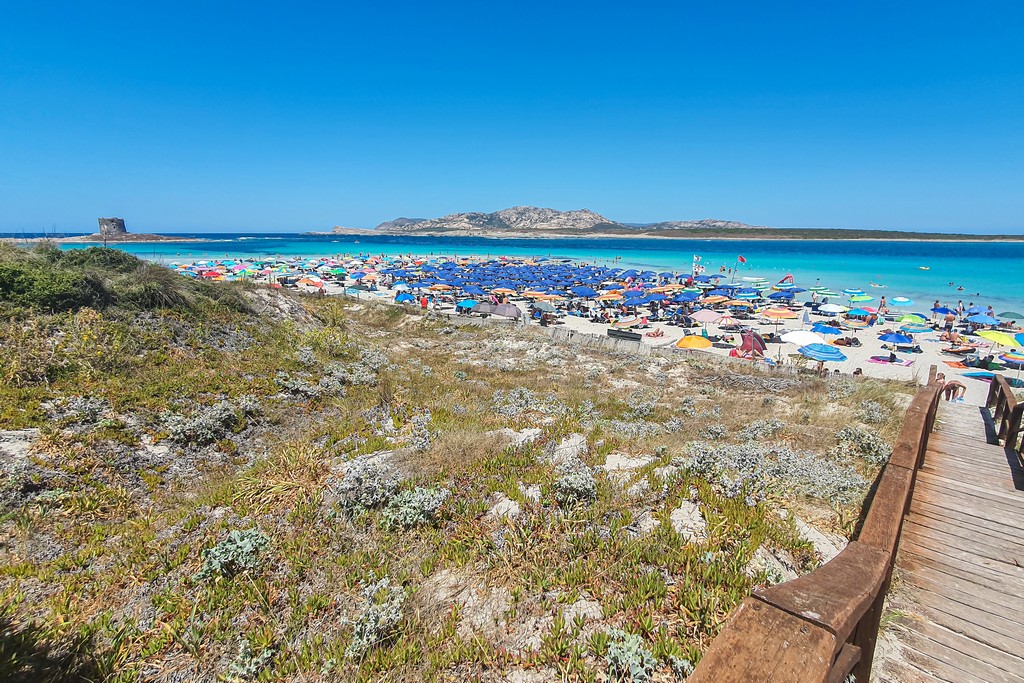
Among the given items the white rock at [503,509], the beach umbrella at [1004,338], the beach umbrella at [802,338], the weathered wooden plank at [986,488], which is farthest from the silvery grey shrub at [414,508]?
the beach umbrella at [1004,338]

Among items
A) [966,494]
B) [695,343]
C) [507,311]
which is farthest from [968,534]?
[507,311]

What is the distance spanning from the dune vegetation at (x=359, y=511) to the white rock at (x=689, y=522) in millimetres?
33

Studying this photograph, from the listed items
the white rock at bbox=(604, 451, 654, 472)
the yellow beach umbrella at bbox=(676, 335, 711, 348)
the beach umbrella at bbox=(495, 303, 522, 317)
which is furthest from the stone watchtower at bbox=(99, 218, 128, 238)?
the white rock at bbox=(604, 451, 654, 472)

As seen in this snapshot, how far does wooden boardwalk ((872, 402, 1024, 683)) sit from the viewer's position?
9.28 ft

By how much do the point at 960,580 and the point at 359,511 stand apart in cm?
574

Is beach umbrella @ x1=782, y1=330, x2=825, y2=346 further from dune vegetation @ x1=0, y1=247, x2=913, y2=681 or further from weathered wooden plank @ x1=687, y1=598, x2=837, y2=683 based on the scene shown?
weathered wooden plank @ x1=687, y1=598, x2=837, y2=683

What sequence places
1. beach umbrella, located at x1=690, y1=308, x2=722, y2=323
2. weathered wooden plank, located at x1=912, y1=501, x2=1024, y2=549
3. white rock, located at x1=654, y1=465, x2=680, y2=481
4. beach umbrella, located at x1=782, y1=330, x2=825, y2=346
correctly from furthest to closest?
beach umbrella, located at x1=690, y1=308, x2=722, y2=323, beach umbrella, located at x1=782, y1=330, x2=825, y2=346, white rock, located at x1=654, y1=465, x2=680, y2=481, weathered wooden plank, located at x1=912, y1=501, x2=1024, y2=549

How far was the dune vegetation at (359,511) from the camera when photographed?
3498mm

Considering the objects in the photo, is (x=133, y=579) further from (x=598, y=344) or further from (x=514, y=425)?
(x=598, y=344)

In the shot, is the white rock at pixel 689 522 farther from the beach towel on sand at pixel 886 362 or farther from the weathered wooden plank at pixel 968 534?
the beach towel on sand at pixel 886 362

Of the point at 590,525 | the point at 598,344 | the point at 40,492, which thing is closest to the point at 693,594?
the point at 590,525

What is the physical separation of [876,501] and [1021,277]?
104m

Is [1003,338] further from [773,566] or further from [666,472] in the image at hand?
[773,566]

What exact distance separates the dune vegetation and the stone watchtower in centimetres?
15918
